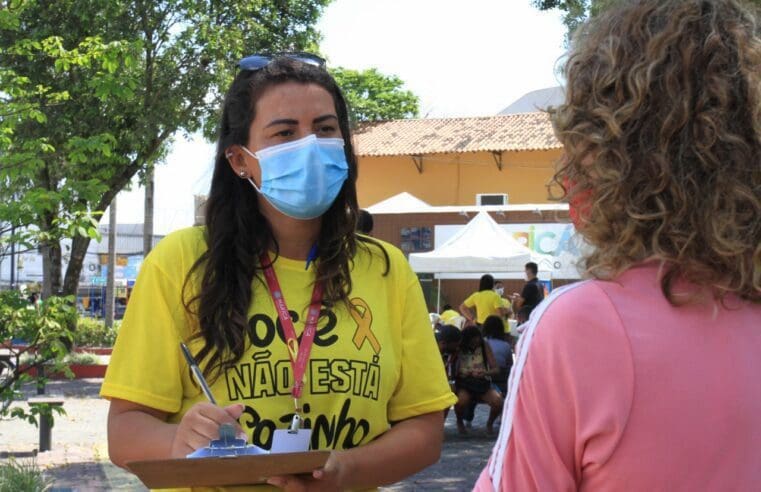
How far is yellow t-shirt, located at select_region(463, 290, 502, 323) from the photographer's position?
14125 millimetres

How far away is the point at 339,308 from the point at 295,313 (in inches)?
4.3

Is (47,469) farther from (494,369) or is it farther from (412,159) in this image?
(412,159)

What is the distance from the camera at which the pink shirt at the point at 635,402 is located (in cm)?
138

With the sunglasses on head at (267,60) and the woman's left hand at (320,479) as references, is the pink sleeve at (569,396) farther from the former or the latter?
the sunglasses on head at (267,60)

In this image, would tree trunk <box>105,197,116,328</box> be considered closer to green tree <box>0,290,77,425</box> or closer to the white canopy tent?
the white canopy tent

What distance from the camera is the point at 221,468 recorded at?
1.87m

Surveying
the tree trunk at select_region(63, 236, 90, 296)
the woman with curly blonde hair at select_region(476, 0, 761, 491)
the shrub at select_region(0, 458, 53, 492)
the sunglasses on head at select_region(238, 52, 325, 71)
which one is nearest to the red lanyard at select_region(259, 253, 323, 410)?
the sunglasses on head at select_region(238, 52, 325, 71)

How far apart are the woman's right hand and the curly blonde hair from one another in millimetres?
867

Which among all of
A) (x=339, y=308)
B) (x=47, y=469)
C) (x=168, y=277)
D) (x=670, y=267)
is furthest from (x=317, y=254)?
(x=47, y=469)

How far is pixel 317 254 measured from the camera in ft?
8.27

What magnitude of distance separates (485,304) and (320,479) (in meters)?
12.2

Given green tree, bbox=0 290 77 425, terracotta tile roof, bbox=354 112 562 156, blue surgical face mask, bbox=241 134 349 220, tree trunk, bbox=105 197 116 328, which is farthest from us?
terracotta tile roof, bbox=354 112 562 156

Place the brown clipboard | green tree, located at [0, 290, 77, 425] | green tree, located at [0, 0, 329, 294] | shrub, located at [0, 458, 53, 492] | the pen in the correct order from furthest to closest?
green tree, located at [0, 0, 329, 294] < shrub, located at [0, 458, 53, 492] < green tree, located at [0, 290, 77, 425] < the pen < the brown clipboard

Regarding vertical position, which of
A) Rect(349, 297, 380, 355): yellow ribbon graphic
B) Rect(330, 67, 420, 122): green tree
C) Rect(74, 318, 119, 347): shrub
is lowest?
Rect(74, 318, 119, 347): shrub
